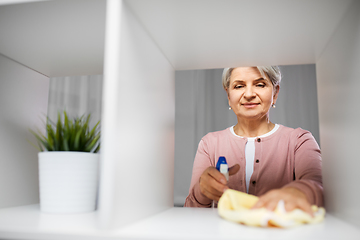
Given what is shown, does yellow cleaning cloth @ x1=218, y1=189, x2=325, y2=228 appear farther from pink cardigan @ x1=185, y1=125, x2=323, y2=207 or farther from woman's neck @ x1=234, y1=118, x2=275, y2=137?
woman's neck @ x1=234, y1=118, x2=275, y2=137

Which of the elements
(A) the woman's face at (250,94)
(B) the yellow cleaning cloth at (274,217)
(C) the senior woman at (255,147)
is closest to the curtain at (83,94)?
(C) the senior woman at (255,147)

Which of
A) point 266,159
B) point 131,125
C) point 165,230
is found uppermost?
point 131,125

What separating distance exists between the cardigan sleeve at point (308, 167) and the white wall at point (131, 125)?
382mm

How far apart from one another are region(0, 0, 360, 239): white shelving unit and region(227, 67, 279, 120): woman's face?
2.02ft

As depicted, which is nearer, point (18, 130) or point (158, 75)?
point (158, 75)

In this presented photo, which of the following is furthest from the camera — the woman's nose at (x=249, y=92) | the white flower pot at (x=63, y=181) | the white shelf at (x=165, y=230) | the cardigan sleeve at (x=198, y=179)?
the woman's nose at (x=249, y=92)

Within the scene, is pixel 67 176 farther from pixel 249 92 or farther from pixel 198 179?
pixel 249 92

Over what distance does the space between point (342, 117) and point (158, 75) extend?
53 cm

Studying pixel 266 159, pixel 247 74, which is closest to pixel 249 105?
pixel 247 74

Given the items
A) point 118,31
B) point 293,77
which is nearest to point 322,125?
point 118,31

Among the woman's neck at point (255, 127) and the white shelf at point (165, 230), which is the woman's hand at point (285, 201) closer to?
the white shelf at point (165, 230)

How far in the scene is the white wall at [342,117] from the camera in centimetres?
66

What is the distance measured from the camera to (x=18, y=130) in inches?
43.0

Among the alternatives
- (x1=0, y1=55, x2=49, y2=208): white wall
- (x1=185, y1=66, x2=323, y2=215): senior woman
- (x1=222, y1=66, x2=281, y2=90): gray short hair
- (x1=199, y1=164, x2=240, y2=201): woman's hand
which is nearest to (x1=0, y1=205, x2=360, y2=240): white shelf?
(x1=199, y1=164, x2=240, y2=201): woman's hand
